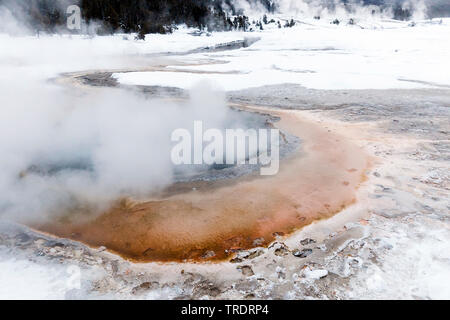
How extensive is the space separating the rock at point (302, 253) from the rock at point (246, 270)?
20.6 inches

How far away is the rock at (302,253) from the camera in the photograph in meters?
3.28

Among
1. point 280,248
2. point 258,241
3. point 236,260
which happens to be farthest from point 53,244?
point 280,248

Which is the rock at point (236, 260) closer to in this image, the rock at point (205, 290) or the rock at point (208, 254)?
the rock at point (208, 254)

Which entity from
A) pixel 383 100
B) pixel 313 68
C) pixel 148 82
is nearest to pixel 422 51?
pixel 313 68

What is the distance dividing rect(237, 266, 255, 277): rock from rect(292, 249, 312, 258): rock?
523mm

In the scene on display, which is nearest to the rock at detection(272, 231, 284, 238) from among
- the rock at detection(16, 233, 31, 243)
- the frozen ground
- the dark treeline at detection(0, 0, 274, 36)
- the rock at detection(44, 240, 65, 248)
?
the frozen ground

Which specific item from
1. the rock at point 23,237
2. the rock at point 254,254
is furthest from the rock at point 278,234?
the rock at point 23,237

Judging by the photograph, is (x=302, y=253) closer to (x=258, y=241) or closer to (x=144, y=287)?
(x=258, y=241)

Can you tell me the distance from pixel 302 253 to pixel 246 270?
639mm

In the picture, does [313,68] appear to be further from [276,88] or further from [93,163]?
[93,163]

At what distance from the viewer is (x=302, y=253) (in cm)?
331

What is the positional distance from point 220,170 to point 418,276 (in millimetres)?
2953

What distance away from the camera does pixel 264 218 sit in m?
3.90

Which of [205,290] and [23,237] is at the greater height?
[23,237]
